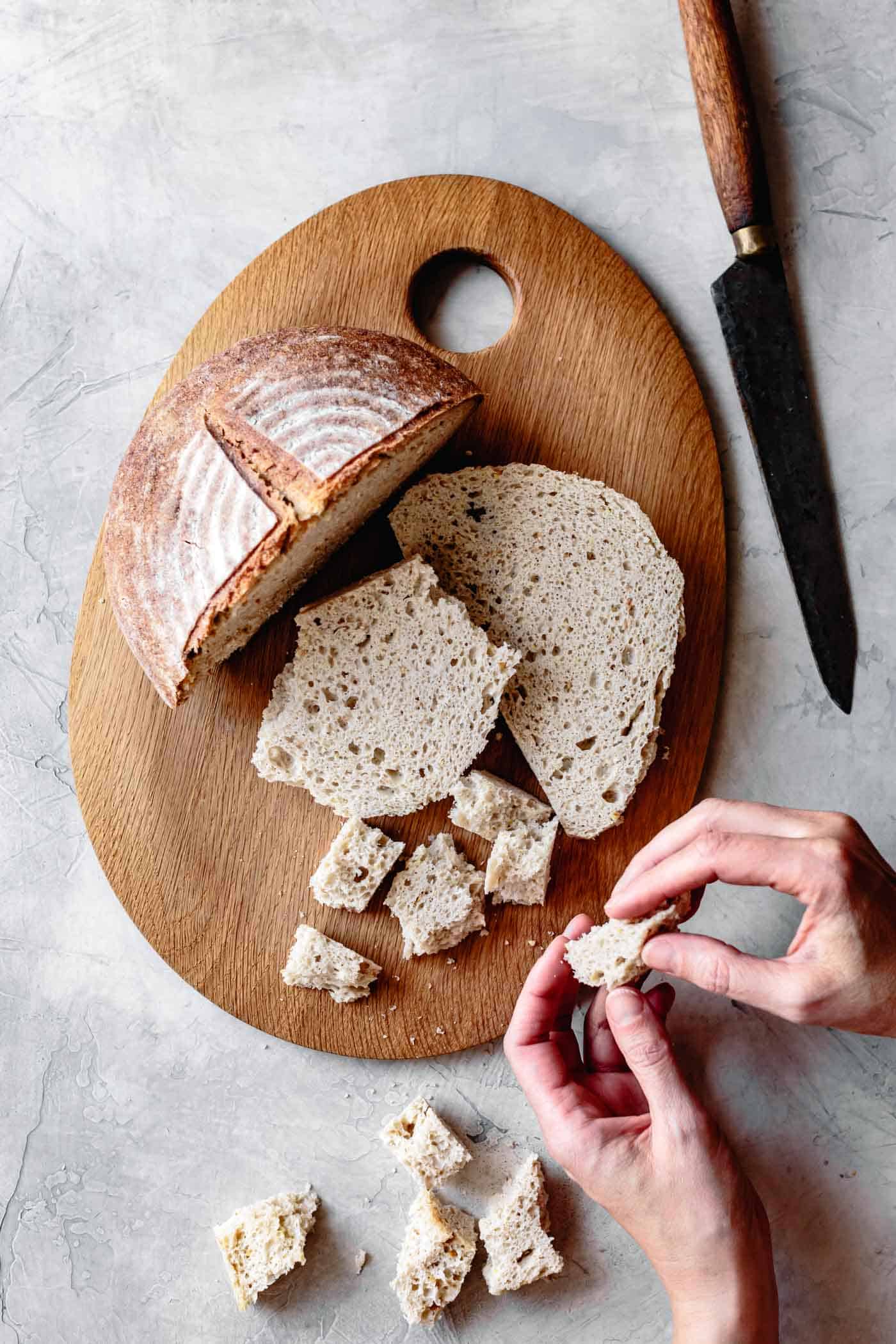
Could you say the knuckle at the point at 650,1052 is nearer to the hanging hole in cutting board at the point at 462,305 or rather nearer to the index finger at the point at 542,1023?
the index finger at the point at 542,1023

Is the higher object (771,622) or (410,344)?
(410,344)

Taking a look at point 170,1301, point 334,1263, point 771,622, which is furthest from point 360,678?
point 170,1301

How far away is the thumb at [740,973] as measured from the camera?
2.20 metres

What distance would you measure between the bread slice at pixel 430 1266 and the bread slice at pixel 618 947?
0.79m

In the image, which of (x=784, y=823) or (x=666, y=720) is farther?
(x=666, y=720)

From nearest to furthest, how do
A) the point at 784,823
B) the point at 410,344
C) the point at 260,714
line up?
the point at 784,823 → the point at 410,344 → the point at 260,714

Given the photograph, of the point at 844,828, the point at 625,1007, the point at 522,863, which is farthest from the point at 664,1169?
the point at 844,828

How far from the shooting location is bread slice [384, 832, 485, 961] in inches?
106

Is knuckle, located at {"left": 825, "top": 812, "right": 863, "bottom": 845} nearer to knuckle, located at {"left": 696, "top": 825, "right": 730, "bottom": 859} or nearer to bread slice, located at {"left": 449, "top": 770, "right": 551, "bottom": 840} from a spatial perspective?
knuckle, located at {"left": 696, "top": 825, "right": 730, "bottom": 859}

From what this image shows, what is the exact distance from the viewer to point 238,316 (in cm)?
284

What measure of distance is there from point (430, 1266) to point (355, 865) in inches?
41.2

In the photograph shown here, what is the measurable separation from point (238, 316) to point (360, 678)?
1.06 meters

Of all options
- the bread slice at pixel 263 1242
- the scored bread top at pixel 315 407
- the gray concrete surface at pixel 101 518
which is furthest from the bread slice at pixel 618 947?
the scored bread top at pixel 315 407

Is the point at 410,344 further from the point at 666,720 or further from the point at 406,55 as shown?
the point at 666,720
